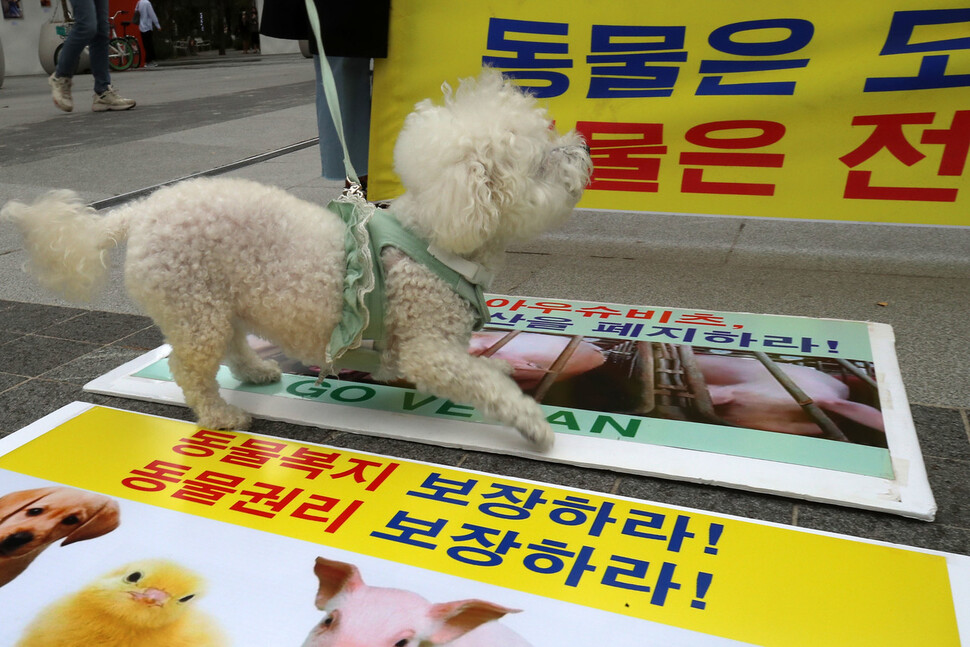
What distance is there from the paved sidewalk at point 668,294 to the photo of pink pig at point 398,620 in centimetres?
53

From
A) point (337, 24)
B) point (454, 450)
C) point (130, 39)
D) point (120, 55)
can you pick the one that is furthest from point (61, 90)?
point (130, 39)

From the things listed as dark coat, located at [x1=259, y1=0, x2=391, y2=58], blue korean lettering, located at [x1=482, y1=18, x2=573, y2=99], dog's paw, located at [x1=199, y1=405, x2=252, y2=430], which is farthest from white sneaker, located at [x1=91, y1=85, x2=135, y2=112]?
dog's paw, located at [x1=199, y1=405, x2=252, y2=430]

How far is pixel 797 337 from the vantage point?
2.67 meters

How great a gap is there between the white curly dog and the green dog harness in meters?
0.02

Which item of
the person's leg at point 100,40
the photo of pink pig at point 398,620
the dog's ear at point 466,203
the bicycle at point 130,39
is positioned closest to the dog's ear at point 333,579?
the photo of pink pig at point 398,620

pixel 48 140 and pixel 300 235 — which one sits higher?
pixel 300 235

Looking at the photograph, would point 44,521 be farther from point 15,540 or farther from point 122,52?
point 122,52

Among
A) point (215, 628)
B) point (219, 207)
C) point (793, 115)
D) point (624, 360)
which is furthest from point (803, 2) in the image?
point (215, 628)

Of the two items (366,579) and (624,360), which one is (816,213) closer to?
(624,360)

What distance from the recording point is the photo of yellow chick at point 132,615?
1.43m

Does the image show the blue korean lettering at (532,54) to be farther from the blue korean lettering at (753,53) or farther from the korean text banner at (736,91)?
the blue korean lettering at (753,53)

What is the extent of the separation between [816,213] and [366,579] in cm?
267

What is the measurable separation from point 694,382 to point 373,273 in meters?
1.08

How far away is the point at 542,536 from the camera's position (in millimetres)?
1674
